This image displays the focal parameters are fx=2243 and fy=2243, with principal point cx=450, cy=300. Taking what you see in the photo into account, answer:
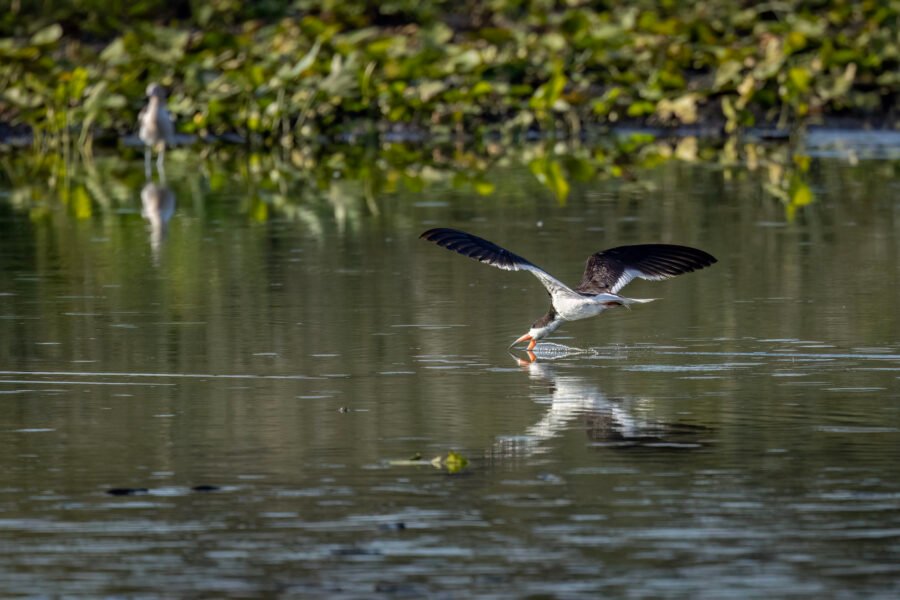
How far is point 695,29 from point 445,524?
25533 mm

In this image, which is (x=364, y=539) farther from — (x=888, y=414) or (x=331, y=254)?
(x=331, y=254)

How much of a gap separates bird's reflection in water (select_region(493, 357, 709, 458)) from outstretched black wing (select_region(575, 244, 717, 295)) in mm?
1168

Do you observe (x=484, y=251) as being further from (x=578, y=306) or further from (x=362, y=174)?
(x=362, y=174)

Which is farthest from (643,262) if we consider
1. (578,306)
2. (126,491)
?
(126,491)

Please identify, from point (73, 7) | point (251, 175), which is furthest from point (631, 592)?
point (73, 7)

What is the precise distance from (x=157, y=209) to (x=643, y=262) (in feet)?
29.8

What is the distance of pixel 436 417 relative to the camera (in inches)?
350

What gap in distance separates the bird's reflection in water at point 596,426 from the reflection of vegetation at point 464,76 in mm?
17407

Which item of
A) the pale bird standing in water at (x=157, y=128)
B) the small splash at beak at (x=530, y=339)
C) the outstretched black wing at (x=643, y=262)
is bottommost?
the small splash at beak at (x=530, y=339)

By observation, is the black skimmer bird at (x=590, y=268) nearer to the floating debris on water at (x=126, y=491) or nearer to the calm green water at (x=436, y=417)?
the calm green water at (x=436, y=417)

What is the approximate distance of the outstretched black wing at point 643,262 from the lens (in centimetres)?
1094

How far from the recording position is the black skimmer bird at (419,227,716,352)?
10328 millimetres

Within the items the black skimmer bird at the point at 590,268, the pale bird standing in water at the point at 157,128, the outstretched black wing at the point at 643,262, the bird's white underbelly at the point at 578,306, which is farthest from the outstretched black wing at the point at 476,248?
the pale bird standing in water at the point at 157,128

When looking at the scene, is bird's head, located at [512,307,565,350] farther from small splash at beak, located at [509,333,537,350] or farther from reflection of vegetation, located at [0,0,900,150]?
reflection of vegetation, located at [0,0,900,150]
